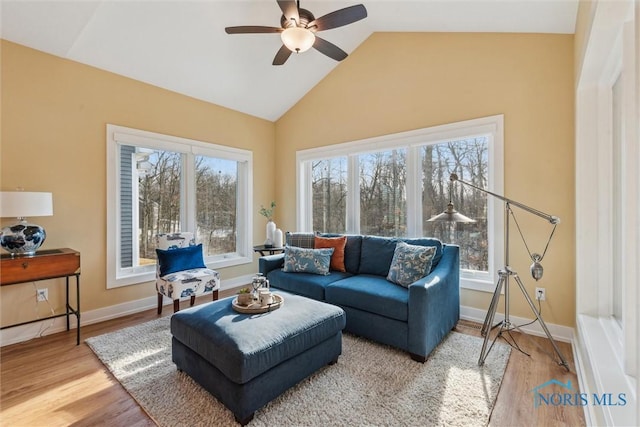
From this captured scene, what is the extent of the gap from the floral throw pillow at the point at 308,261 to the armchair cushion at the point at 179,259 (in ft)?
3.51

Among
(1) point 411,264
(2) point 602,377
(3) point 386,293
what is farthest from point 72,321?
(2) point 602,377

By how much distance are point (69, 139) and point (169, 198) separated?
1193mm

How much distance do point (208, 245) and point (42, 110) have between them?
7.61 feet

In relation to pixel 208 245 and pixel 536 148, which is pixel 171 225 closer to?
pixel 208 245

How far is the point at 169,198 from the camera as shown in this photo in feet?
12.7

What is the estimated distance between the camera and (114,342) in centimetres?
262

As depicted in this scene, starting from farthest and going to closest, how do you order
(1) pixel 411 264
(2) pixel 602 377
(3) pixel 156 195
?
(3) pixel 156 195 < (1) pixel 411 264 < (2) pixel 602 377

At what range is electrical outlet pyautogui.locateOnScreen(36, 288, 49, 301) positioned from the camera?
110 inches

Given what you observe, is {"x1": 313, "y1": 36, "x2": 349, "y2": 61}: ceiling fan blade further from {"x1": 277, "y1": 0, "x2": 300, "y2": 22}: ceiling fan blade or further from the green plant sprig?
the green plant sprig

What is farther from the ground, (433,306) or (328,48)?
(328,48)

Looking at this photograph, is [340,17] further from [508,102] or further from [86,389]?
[86,389]

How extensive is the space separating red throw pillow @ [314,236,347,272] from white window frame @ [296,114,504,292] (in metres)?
0.74

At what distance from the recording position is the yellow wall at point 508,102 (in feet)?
8.58

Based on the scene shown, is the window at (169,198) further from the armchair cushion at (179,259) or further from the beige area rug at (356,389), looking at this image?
the beige area rug at (356,389)
